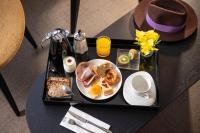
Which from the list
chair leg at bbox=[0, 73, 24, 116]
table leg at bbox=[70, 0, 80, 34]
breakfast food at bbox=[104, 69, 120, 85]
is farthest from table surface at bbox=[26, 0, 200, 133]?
table leg at bbox=[70, 0, 80, 34]

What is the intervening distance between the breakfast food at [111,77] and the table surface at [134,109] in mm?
120

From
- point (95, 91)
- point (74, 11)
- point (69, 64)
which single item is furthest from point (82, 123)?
point (74, 11)

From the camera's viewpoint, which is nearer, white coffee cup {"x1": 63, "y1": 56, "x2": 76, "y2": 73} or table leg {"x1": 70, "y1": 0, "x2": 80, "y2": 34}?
white coffee cup {"x1": 63, "y1": 56, "x2": 76, "y2": 73}

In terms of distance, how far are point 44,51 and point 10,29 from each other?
559 millimetres

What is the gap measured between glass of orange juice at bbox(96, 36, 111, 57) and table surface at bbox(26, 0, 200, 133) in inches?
3.3

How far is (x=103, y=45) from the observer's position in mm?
1345

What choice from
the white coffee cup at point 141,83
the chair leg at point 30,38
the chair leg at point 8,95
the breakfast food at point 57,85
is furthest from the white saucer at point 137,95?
the chair leg at point 30,38

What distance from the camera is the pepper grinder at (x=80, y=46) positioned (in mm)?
1266

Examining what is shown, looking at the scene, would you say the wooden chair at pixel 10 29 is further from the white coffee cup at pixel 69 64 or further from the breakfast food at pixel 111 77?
the breakfast food at pixel 111 77

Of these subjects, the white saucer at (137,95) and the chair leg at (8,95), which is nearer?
the white saucer at (137,95)

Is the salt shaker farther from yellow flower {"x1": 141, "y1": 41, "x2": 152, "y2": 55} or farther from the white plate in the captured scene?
yellow flower {"x1": 141, "y1": 41, "x2": 152, "y2": 55}

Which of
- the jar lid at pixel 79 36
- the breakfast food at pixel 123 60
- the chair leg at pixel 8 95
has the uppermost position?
the jar lid at pixel 79 36

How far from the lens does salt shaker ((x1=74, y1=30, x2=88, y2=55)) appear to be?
4.15ft

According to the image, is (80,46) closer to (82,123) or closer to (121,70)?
(121,70)
